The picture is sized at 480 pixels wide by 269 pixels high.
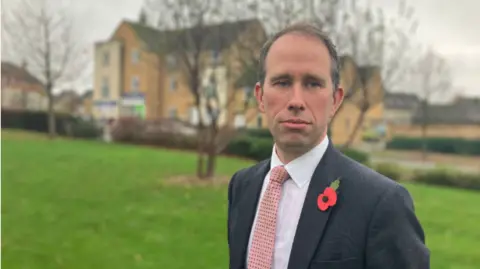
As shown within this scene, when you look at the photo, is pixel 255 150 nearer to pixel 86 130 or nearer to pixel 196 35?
pixel 196 35

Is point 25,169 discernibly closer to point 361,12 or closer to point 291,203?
point 361,12

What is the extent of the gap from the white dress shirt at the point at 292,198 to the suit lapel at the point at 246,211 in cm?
14

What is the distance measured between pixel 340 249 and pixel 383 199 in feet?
0.52

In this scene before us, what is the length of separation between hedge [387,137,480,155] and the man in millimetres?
33393

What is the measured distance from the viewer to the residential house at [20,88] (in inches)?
1164

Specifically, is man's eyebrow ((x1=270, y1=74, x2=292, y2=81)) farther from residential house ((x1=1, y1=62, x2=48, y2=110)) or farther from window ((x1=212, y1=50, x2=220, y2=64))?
residential house ((x1=1, y1=62, x2=48, y2=110))

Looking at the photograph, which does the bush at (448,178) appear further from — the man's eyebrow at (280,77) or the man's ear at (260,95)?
the man's eyebrow at (280,77)

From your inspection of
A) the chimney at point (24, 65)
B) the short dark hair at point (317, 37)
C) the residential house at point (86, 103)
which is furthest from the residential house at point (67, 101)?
the short dark hair at point (317, 37)

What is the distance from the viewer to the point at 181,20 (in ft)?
37.2

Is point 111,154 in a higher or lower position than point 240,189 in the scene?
lower

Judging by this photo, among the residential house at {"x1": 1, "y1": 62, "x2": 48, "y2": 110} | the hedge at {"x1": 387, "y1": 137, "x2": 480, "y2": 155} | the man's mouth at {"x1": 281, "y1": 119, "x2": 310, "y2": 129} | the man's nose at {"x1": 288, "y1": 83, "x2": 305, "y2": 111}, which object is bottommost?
the hedge at {"x1": 387, "y1": 137, "x2": 480, "y2": 155}

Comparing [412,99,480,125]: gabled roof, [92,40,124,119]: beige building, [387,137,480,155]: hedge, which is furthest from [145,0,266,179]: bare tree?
[412,99,480,125]: gabled roof

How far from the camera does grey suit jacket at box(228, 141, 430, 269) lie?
1.17 m

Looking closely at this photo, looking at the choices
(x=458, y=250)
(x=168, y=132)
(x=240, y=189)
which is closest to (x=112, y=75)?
(x=168, y=132)
